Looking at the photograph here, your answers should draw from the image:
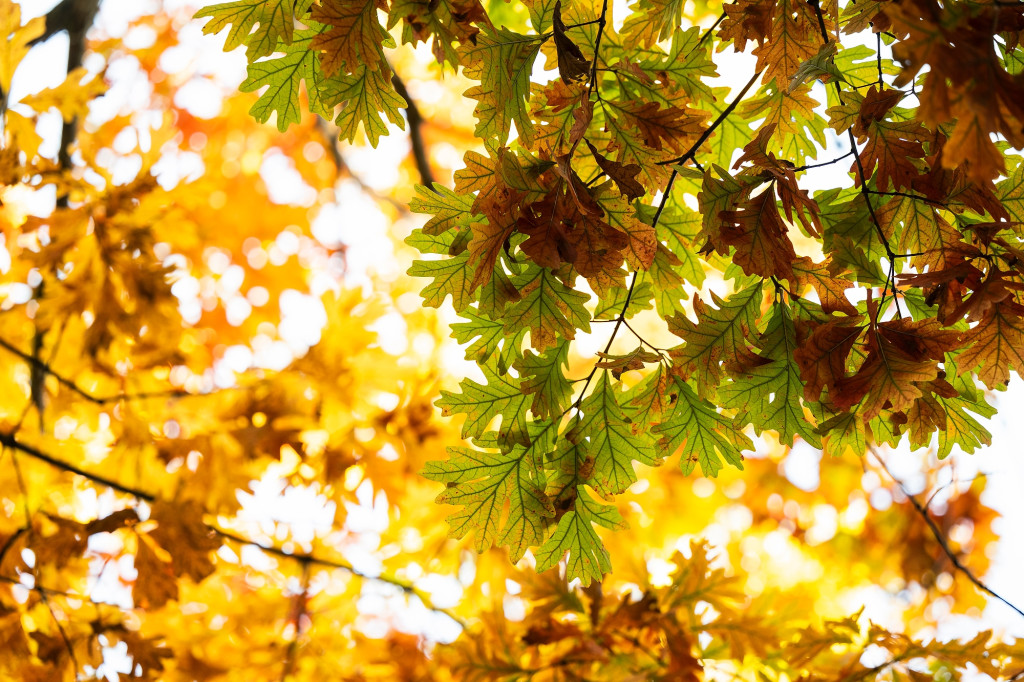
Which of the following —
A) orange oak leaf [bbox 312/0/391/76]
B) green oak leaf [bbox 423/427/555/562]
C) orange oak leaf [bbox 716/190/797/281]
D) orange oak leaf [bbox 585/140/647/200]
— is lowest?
green oak leaf [bbox 423/427/555/562]

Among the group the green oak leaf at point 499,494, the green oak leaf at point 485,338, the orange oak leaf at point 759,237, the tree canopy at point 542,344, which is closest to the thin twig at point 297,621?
the tree canopy at point 542,344

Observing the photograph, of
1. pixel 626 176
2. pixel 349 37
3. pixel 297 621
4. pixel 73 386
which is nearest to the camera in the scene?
pixel 626 176

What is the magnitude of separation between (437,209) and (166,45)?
4.96 metres

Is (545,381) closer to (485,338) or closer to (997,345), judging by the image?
(485,338)

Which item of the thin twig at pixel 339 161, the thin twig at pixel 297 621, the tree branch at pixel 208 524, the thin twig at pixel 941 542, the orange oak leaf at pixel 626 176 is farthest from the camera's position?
the thin twig at pixel 339 161

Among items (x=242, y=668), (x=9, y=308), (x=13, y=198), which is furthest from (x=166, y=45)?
(x=242, y=668)

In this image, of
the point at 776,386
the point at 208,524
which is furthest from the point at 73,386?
the point at 776,386

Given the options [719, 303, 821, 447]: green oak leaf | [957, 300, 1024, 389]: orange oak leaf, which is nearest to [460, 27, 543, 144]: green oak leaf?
[719, 303, 821, 447]: green oak leaf

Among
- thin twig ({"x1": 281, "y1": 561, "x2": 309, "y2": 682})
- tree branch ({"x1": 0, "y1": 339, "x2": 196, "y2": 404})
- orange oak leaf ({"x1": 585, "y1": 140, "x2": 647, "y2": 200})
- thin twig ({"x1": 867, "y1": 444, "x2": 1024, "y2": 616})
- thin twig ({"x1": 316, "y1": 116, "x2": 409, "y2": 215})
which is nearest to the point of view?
orange oak leaf ({"x1": 585, "y1": 140, "x2": 647, "y2": 200})

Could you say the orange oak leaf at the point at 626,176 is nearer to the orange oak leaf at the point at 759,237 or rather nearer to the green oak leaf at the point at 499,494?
the orange oak leaf at the point at 759,237

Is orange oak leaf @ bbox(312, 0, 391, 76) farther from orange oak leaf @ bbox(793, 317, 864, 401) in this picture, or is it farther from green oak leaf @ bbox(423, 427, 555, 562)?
orange oak leaf @ bbox(793, 317, 864, 401)

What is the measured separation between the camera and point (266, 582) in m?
2.73

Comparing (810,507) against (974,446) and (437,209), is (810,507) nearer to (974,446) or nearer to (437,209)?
(974,446)

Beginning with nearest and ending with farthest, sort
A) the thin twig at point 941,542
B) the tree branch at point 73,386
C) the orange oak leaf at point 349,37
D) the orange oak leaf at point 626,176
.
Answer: the orange oak leaf at point 626,176, the orange oak leaf at point 349,37, the thin twig at point 941,542, the tree branch at point 73,386
